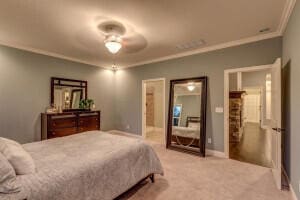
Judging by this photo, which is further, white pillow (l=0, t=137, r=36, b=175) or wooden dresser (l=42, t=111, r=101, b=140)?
wooden dresser (l=42, t=111, r=101, b=140)

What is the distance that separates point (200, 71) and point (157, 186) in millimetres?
2967

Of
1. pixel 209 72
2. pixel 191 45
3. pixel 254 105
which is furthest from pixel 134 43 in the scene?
pixel 254 105

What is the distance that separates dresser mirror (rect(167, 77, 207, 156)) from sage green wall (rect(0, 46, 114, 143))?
3374 millimetres

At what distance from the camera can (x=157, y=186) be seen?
7.95 ft

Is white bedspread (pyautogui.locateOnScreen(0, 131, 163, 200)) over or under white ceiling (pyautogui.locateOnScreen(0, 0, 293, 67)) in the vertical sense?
under

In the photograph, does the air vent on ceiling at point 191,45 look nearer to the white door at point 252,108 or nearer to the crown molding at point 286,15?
the crown molding at point 286,15

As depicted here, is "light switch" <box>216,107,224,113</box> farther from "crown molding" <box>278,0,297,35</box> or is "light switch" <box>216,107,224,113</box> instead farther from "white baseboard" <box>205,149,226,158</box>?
"crown molding" <box>278,0,297,35</box>

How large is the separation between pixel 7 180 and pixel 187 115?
3786 mm

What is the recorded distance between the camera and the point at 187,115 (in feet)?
14.1

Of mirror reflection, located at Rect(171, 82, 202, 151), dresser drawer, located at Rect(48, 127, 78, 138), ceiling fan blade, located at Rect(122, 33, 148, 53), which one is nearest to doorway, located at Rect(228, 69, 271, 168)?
mirror reflection, located at Rect(171, 82, 202, 151)

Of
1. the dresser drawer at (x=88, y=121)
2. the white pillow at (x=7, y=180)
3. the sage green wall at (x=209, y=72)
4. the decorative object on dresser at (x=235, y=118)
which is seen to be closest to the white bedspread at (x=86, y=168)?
the white pillow at (x=7, y=180)

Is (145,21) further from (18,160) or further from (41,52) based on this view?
(41,52)

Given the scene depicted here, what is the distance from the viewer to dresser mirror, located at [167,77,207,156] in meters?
3.94

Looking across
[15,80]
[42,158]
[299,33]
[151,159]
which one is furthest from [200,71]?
[15,80]
